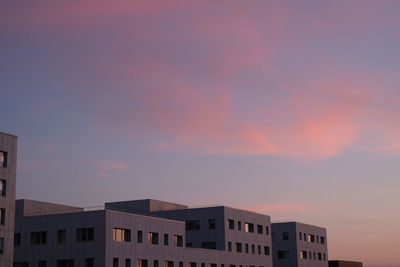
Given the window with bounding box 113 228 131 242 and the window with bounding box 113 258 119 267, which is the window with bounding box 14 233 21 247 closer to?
the window with bounding box 113 228 131 242

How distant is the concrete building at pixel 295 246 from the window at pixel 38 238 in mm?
85092

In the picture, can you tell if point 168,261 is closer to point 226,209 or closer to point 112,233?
point 112,233

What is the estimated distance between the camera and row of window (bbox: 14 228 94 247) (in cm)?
9694

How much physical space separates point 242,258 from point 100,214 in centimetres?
4539

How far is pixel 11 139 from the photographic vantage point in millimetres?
84688

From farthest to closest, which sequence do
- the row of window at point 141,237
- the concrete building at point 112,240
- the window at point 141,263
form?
the window at point 141,263 < the row of window at point 141,237 < the concrete building at point 112,240

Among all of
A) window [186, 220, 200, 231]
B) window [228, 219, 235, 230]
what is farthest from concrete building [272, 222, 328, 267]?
window [186, 220, 200, 231]

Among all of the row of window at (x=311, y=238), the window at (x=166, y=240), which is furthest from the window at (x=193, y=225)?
the row of window at (x=311, y=238)

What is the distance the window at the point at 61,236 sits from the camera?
321 feet

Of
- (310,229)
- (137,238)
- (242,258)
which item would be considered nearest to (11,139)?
(137,238)

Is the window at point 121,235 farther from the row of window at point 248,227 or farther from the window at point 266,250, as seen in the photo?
the window at point 266,250

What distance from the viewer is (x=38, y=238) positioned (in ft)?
326

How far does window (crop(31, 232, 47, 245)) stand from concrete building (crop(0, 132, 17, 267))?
54.5ft

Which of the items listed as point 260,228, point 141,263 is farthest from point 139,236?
point 260,228
